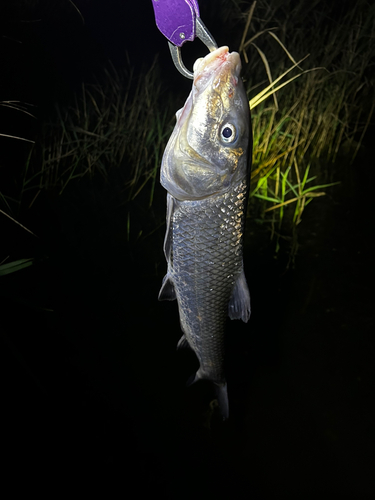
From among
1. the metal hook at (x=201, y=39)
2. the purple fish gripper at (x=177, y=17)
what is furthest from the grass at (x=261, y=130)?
the purple fish gripper at (x=177, y=17)

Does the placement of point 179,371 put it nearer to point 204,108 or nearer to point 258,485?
point 258,485

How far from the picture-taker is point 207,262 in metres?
1.39

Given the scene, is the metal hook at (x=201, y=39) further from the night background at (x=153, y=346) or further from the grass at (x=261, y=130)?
the grass at (x=261, y=130)

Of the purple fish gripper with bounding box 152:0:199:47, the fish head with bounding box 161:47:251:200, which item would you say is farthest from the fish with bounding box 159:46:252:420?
the purple fish gripper with bounding box 152:0:199:47

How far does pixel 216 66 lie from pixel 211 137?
0.22 meters

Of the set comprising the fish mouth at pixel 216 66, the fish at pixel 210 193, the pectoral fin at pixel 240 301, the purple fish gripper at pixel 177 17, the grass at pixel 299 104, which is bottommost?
the pectoral fin at pixel 240 301

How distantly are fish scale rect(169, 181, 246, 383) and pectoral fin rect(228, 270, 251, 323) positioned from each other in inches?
0.8

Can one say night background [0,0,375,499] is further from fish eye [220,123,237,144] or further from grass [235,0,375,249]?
fish eye [220,123,237,144]

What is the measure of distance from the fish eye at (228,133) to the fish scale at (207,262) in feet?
0.55

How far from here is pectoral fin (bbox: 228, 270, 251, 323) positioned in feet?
4.64

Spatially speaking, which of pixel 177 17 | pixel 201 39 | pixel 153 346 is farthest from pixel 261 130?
pixel 177 17

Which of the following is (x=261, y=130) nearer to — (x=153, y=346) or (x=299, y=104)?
(x=299, y=104)

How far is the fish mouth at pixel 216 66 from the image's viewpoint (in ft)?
3.75

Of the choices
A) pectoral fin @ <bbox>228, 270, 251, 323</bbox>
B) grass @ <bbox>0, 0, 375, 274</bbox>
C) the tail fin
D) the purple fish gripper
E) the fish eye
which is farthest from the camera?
grass @ <bbox>0, 0, 375, 274</bbox>
